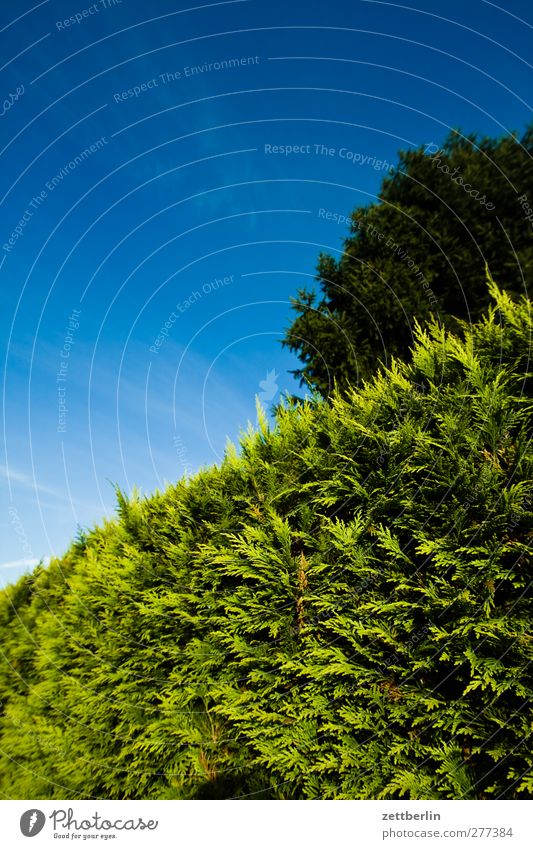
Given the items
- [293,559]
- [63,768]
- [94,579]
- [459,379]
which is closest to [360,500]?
[293,559]

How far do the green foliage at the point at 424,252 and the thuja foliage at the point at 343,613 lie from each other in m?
11.2

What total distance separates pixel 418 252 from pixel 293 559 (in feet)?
50.5

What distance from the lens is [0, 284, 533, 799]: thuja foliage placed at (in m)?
3.12

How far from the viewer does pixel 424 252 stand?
1636cm

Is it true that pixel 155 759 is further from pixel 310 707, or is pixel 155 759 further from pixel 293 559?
pixel 293 559

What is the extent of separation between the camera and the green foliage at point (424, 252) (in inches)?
623
